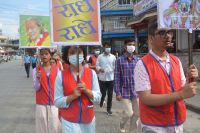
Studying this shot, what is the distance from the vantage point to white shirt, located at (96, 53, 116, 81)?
1050 cm

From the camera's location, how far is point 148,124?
3.60m

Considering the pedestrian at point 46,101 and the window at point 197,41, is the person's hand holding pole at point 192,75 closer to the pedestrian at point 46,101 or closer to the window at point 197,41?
the pedestrian at point 46,101

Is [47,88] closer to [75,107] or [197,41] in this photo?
[75,107]

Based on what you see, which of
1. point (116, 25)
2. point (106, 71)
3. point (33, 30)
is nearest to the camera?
point (33, 30)

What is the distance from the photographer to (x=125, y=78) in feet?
24.3

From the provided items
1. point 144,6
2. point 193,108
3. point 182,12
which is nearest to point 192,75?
point 182,12

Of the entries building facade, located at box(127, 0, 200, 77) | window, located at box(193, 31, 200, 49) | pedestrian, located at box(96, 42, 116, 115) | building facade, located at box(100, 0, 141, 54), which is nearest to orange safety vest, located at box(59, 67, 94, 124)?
pedestrian, located at box(96, 42, 116, 115)

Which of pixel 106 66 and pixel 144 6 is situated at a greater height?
pixel 144 6

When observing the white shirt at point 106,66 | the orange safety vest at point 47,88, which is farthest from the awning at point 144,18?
the orange safety vest at point 47,88

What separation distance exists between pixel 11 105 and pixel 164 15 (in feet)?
28.6

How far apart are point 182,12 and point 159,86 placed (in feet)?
3.39

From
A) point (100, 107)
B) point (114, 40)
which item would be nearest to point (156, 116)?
point (100, 107)

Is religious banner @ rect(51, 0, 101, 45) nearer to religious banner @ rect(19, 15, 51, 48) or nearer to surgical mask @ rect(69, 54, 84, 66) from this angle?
surgical mask @ rect(69, 54, 84, 66)

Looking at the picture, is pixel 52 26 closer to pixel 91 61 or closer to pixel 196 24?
pixel 196 24
